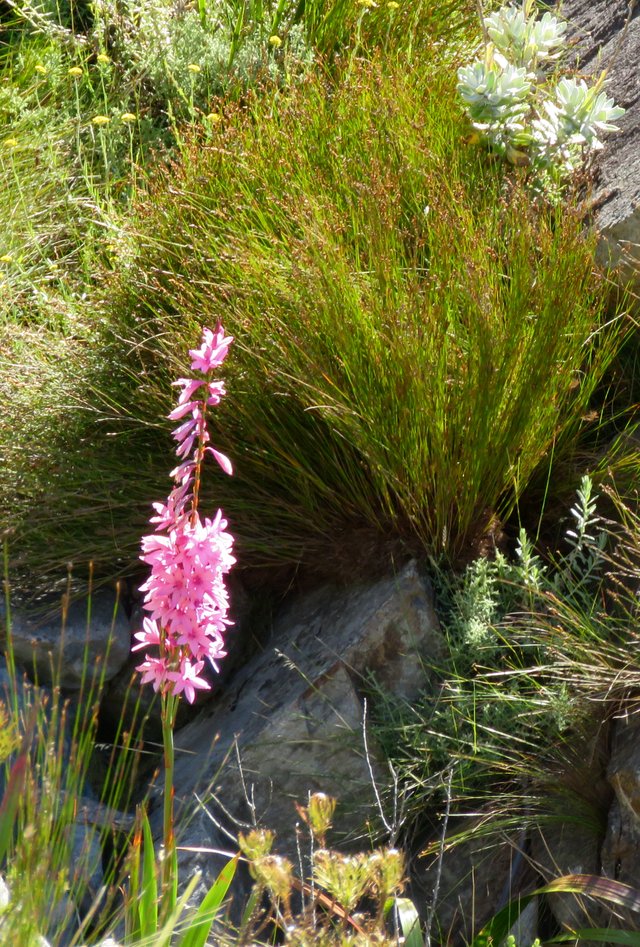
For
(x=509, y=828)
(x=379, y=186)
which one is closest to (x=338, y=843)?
(x=509, y=828)

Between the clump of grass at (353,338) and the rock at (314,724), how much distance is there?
8.1 inches

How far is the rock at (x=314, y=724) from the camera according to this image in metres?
2.45

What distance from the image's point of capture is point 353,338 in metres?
2.48

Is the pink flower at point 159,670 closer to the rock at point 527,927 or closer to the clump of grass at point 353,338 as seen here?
the clump of grass at point 353,338

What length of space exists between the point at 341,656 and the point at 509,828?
57 centimetres

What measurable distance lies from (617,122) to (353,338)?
1.62 m

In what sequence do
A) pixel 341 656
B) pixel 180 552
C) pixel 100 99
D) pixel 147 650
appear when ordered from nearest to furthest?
1. pixel 180 552
2. pixel 341 656
3. pixel 147 650
4. pixel 100 99

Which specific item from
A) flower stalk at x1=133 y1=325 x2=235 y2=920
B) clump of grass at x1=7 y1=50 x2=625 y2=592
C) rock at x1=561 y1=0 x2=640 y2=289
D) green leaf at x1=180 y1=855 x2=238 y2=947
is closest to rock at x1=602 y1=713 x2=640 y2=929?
clump of grass at x1=7 y1=50 x2=625 y2=592

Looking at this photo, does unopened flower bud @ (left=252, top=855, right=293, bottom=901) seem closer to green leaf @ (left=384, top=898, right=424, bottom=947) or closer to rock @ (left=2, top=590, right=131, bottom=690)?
green leaf @ (left=384, top=898, right=424, bottom=947)

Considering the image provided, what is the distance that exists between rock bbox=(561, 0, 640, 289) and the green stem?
1813 millimetres

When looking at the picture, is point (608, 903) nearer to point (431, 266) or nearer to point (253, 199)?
point (431, 266)

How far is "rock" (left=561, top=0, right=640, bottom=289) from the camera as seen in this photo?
2889 millimetres

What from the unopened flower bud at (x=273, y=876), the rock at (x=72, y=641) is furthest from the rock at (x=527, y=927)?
the rock at (x=72, y=641)

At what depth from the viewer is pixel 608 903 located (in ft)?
6.76
